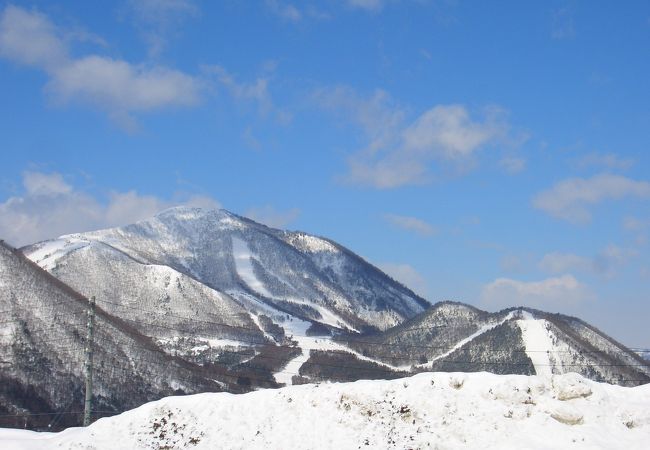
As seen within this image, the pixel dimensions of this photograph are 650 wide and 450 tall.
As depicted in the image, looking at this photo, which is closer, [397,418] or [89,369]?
[397,418]

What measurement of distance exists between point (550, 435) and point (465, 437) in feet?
14.6

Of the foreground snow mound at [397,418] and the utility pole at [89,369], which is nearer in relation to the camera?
the foreground snow mound at [397,418]

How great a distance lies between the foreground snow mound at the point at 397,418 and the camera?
40.2 m

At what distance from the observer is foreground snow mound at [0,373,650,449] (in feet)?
132

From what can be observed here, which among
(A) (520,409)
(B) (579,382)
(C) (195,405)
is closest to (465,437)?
(A) (520,409)

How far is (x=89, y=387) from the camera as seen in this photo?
54469 millimetres

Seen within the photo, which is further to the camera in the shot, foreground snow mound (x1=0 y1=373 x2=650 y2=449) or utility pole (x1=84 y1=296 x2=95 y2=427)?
utility pole (x1=84 y1=296 x2=95 y2=427)

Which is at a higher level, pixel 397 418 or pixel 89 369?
pixel 89 369

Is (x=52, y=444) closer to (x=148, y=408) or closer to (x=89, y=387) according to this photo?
(x=148, y=408)

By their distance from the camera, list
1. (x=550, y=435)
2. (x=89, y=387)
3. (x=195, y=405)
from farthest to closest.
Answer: (x=89, y=387)
(x=195, y=405)
(x=550, y=435)

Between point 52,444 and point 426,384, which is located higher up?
point 426,384

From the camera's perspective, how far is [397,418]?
42.3 meters

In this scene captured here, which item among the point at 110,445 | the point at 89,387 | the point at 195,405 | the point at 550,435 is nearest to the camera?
the point at 550,435

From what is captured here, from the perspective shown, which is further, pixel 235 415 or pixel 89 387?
pixel 89 387
